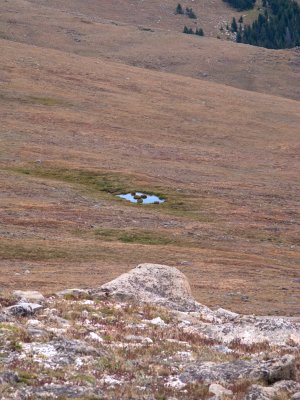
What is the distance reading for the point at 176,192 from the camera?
74.6 metres

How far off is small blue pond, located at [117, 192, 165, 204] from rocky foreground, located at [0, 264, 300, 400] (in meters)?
44.6

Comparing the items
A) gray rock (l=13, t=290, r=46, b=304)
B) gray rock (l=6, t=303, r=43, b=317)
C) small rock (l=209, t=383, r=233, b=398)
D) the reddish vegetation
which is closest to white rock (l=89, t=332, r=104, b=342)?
gray rock (l=6, t=303, r=43, b=317)

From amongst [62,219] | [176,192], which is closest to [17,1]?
[176,192]

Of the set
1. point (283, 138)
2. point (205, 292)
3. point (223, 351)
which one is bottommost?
point (283, 138)

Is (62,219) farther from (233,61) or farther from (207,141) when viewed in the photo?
(233,61)

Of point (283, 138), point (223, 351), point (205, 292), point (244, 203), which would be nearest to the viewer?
point (223, 351)

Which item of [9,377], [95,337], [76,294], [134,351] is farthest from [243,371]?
[76,294]

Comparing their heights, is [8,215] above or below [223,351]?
below

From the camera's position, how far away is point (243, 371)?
16234 millimetres

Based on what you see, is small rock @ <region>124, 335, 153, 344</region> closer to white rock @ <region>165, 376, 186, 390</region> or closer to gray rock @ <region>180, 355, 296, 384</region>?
gray rock @ <region>180, 355, 296, 384</region>

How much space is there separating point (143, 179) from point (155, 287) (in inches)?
1966

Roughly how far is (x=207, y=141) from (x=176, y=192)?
33987 mm

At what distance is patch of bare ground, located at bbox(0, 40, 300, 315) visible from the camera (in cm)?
4450

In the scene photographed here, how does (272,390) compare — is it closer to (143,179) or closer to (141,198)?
(141,198)
